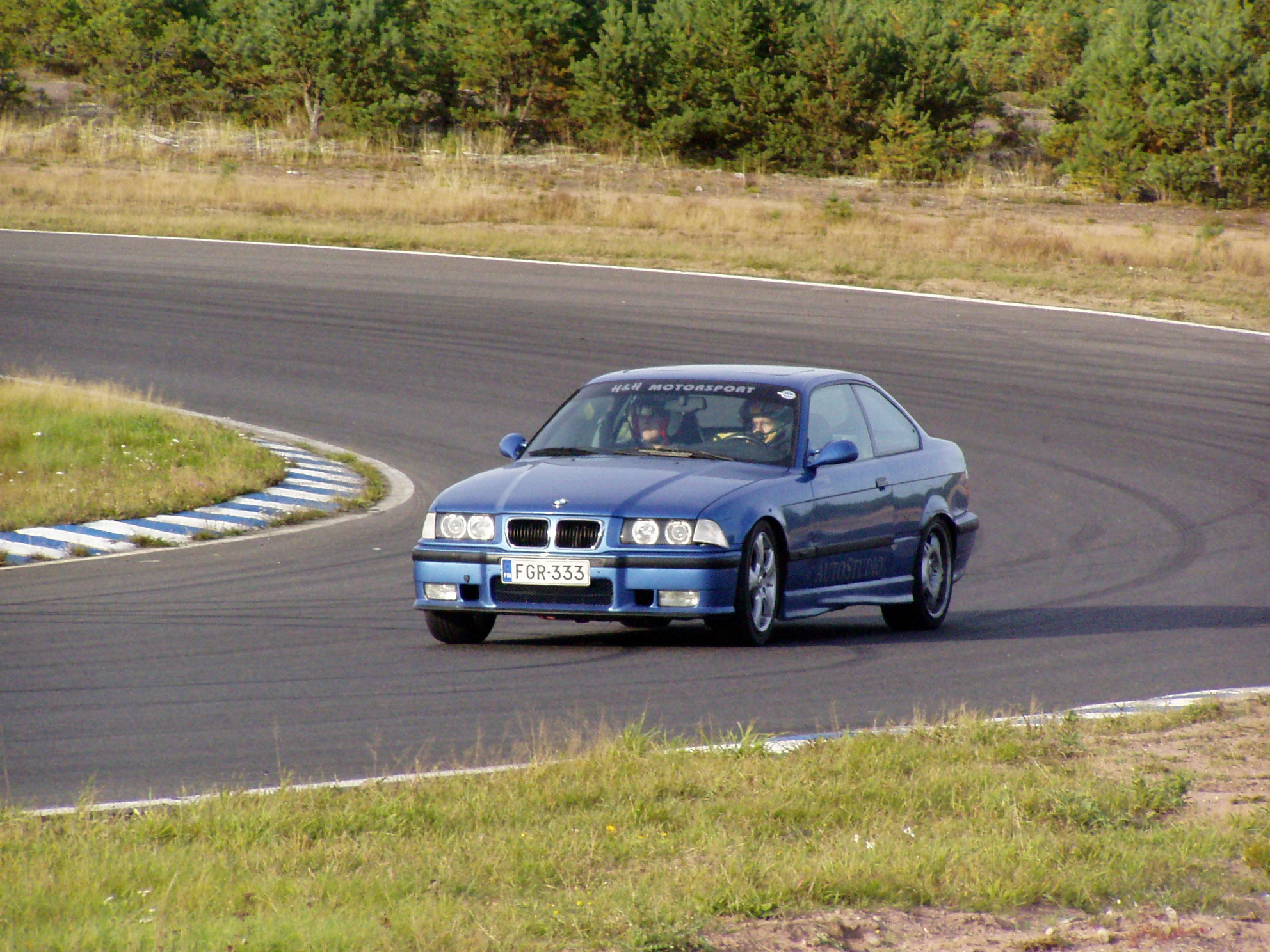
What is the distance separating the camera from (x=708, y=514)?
898 centimetres

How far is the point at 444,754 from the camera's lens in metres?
6.64

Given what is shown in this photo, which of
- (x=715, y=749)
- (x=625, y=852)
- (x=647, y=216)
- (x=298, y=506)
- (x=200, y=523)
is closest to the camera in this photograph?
(x=625, y=852)

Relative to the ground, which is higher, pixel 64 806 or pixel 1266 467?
pixel 64 806

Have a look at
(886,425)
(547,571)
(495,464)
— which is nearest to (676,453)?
(547,571)

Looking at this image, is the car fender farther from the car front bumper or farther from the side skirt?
the side skirt

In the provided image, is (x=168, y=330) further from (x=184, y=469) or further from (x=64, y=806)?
(x=64, y=806)

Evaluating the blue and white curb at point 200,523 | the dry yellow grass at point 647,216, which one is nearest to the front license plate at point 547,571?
the blue and white curb at point 200,523

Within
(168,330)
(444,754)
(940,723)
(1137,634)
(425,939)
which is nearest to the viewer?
(425,939)

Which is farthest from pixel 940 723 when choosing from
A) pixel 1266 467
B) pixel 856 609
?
pixel 1266 467

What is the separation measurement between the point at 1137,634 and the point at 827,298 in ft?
62.8

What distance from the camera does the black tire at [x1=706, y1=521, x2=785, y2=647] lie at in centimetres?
913

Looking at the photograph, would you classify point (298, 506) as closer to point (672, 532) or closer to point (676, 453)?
point (676, 453)

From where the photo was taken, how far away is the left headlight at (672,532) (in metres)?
8.96

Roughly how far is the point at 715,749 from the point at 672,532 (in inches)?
103
